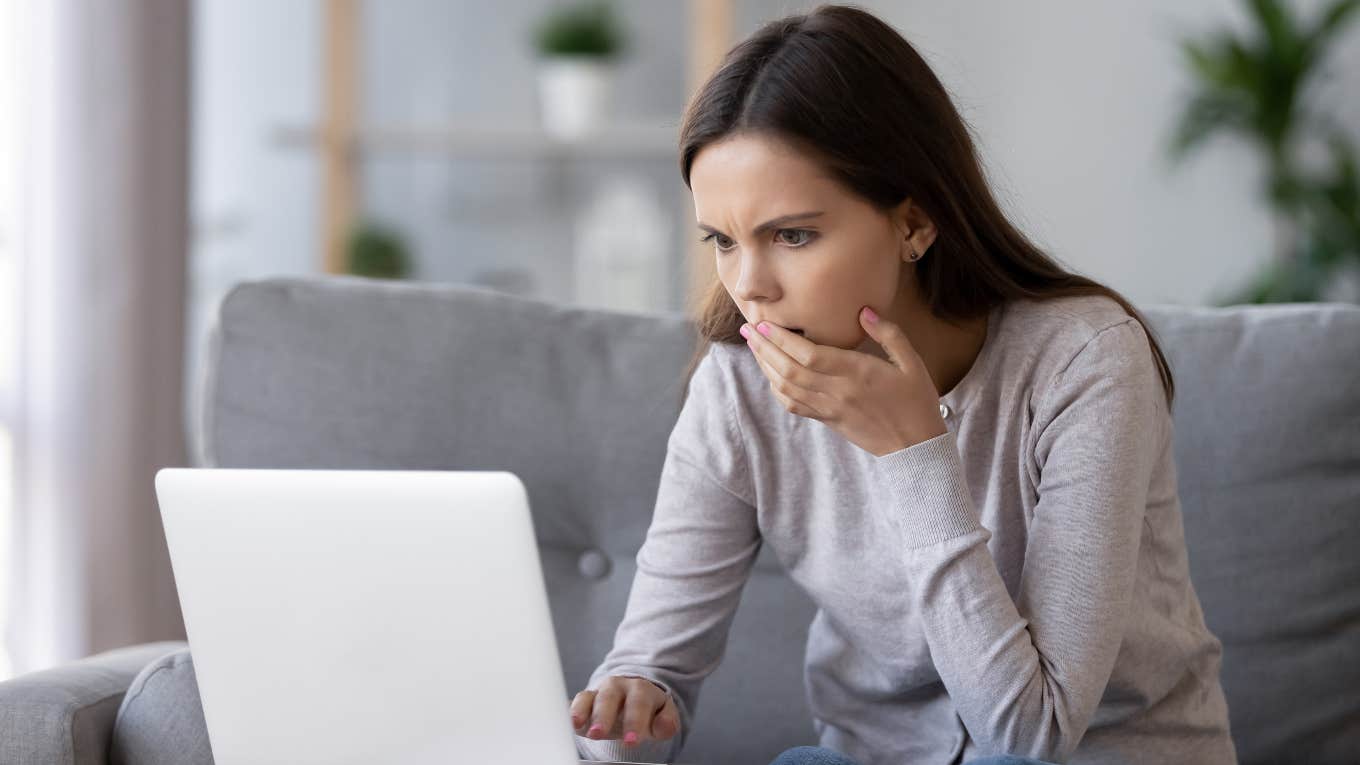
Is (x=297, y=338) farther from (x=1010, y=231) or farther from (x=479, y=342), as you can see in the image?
(x=1010, y=231)

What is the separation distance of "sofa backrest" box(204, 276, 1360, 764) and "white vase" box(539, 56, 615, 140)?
215 cm

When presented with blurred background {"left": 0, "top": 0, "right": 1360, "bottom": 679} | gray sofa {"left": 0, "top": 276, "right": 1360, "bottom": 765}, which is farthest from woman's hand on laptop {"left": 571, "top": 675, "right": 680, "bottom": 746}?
blurred background {"left": 0, "top": 0, "right": 1360, "bottom": 679}

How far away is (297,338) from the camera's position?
5.21 ft

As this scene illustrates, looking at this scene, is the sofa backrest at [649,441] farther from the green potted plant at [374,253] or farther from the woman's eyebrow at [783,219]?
the green potted plant at [374,253]

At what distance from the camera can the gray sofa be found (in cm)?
150

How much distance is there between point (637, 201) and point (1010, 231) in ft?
9.20

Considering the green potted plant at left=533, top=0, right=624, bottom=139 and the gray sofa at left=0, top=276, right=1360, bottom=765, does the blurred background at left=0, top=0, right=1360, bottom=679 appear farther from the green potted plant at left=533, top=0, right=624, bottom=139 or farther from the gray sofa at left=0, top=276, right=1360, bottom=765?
the gray sofa at left=0, top=276, right=1360, bottom=765

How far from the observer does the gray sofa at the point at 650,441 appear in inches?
59.1

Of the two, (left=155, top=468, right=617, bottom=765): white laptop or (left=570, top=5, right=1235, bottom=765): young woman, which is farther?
(left=570, top=5, right=1235, bottom=765): young woman

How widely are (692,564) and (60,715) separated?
56cm

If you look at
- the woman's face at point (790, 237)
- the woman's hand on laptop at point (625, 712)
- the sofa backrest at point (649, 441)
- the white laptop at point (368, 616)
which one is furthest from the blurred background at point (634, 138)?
the white laptop at point (368, 616)

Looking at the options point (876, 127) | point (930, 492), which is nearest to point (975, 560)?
point (930, 492)

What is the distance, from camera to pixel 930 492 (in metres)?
1.12

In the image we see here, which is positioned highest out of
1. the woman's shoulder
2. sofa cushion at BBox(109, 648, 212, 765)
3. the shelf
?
the shelf
